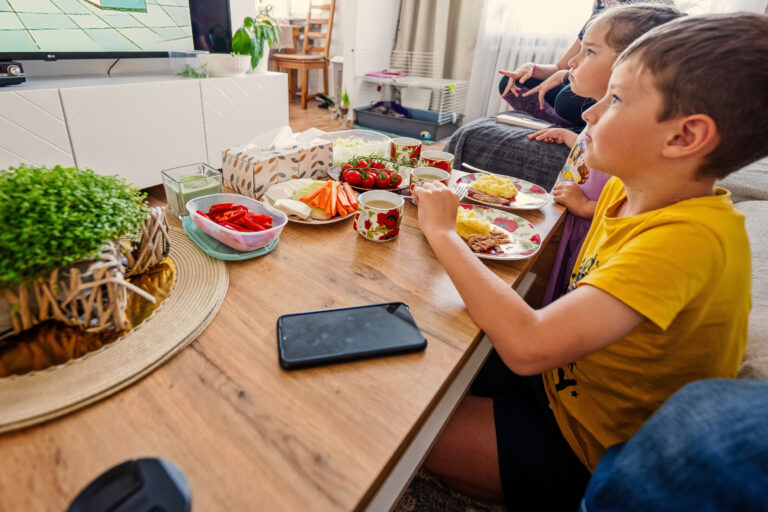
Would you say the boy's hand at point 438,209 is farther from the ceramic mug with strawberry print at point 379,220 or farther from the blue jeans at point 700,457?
the blue jeans at point 700,457

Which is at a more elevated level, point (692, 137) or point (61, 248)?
point (692, 137)

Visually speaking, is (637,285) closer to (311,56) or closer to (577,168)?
(577,168)

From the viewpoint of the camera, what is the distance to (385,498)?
45cm

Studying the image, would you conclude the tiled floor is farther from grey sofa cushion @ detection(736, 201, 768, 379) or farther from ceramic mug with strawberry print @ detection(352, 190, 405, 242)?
grey sofa cushion @ detection(736, 201, 768, 379)

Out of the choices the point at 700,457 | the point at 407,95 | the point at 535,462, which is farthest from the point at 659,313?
the point at 407,95

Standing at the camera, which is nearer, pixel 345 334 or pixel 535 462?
pixel 345 334

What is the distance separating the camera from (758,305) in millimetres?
732

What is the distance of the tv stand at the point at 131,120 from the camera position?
1.71m

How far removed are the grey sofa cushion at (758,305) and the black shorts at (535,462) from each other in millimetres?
293

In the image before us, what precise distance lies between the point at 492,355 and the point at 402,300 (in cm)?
38

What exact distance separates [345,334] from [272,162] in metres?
0.53

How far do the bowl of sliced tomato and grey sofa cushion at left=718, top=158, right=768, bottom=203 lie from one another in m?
1.46

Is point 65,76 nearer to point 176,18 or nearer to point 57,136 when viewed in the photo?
point 57,136

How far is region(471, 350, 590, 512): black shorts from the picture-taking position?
0.61m
